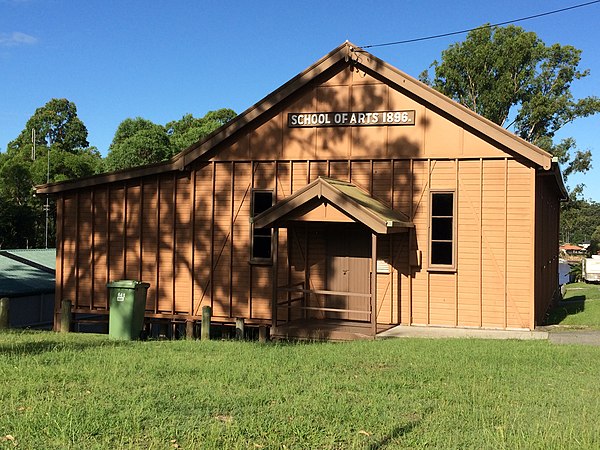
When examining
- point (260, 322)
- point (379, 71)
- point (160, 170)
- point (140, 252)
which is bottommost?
point (260, 322)

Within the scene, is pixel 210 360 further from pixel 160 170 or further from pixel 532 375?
pixel 160 170

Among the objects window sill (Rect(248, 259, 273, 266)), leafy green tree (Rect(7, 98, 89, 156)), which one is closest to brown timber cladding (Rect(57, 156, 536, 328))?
window sill (Rect(248, 259, 273, 266))

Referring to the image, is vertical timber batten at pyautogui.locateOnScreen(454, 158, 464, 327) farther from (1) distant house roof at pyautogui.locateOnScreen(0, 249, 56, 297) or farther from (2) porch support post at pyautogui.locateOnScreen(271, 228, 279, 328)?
(1) distant house roof at pyautogui.locateOnScreen(0, 249, 56, 297)

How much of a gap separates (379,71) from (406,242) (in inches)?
167

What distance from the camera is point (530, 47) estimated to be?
45.9 m

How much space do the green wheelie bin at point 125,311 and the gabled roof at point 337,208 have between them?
334 cm

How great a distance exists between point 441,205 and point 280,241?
4.21 m

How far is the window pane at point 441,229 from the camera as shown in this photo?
14.5m

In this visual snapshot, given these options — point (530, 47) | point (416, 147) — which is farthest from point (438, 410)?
point (530, 47)

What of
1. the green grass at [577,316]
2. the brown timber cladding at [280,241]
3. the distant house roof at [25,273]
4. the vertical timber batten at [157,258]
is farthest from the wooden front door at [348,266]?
the distant house roof at [25,273]

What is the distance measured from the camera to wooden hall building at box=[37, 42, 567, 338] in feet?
45.1

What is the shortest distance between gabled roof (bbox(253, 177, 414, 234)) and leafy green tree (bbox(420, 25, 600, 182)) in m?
35.9

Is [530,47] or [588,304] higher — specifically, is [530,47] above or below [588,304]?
above

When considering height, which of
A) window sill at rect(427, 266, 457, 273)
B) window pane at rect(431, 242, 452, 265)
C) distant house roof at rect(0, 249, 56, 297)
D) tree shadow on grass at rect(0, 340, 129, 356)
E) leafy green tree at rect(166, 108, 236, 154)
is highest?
leafy green tree at rect(166, 108, 236, 154)
